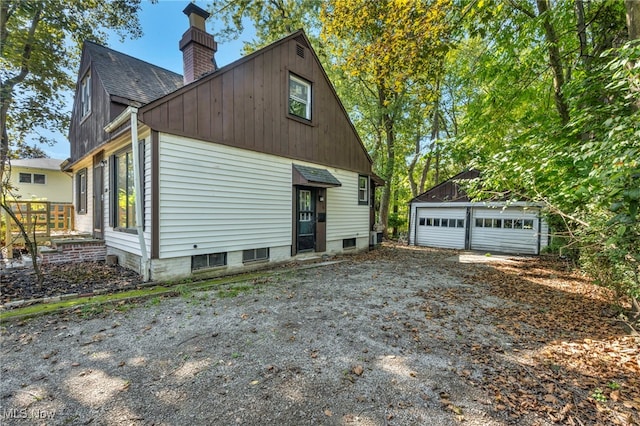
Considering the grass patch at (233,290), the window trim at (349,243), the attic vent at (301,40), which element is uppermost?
the attic vent at (301,40)

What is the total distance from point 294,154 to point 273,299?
474cm

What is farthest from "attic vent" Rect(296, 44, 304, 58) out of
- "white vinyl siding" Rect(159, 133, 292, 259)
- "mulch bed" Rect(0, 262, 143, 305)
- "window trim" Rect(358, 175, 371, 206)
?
"mulch bed" Rect(0, 262, 143, 305)

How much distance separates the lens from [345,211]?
33.8 ft

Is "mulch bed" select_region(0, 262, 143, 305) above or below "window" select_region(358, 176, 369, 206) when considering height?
below

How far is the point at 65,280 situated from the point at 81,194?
6.57 meters

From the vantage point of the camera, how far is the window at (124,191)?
6.51 metres

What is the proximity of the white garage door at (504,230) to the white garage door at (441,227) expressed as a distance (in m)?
0.58

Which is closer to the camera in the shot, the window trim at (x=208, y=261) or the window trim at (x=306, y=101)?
the window trim at (x=208, y=261)

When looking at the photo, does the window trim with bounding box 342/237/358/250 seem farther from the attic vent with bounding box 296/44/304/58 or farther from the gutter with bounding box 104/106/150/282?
the gutter with bounding box 104/106/150/282

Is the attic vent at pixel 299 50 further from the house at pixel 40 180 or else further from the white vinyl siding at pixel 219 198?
the house at pixel 40 180

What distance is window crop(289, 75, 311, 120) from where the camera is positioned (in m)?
8.52

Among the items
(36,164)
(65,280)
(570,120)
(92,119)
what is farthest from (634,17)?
(36,164)

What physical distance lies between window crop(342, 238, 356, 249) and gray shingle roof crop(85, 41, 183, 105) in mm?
7314

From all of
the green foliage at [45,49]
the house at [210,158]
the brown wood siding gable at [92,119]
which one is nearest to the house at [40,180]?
the green foliage at [45,49]
